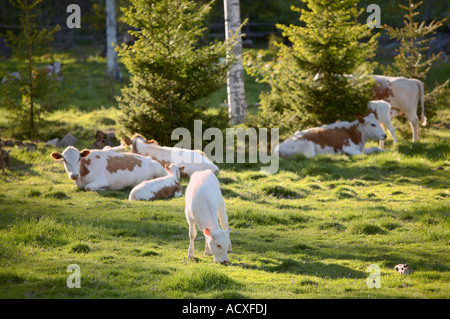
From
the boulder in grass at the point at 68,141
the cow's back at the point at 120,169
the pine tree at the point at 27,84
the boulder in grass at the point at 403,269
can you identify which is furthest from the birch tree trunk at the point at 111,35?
the boulder in grass at the point at 403,269

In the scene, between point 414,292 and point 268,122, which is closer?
point 414,292

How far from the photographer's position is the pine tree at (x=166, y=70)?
47.4 ft

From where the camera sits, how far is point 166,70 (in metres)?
14.5

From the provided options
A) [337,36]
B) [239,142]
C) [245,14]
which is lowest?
[239,142]

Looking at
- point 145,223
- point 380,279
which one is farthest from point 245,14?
point 380,279

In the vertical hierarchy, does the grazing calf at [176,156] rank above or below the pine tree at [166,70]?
below

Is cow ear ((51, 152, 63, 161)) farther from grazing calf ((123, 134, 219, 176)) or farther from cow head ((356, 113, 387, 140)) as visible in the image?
cow head ((356, 113, 387, 140))

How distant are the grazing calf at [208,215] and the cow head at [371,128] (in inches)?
371

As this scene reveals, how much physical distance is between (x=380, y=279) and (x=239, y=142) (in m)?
9.79

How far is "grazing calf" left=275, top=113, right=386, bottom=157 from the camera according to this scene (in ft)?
49.8

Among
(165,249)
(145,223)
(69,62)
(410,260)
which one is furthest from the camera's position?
(69,62)

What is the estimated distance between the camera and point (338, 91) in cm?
1623

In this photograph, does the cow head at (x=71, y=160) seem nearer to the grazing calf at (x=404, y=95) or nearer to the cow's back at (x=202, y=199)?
the cow's back at (x=202, y=199)
